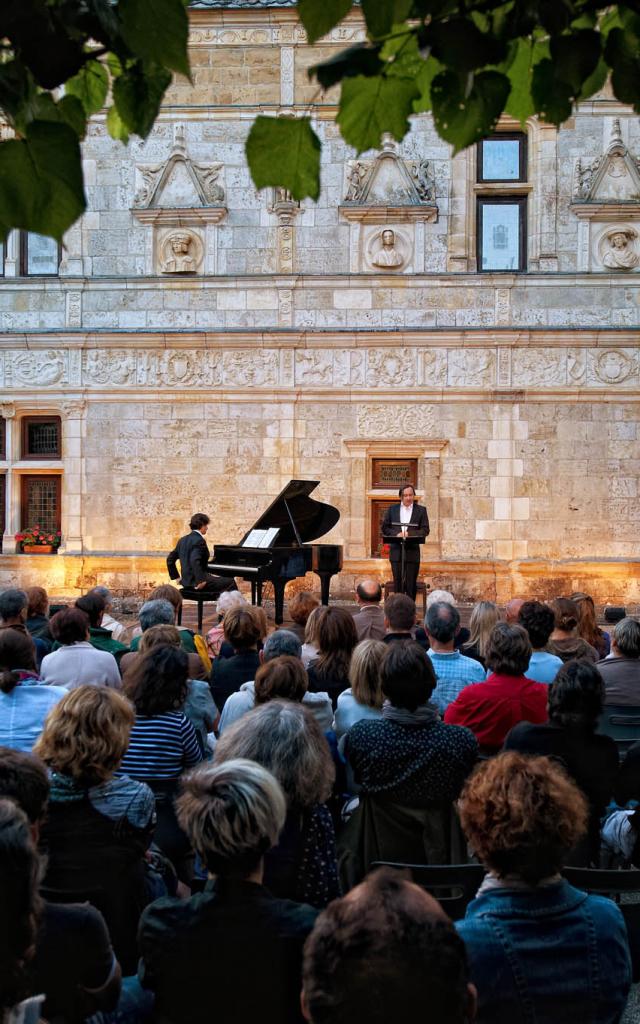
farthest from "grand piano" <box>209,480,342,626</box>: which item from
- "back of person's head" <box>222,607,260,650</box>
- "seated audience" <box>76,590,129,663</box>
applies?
"back of person's head" <box>222,607,260,650</box>

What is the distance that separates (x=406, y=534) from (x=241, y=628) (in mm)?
6323

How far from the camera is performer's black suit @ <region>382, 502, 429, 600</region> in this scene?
1167 cm

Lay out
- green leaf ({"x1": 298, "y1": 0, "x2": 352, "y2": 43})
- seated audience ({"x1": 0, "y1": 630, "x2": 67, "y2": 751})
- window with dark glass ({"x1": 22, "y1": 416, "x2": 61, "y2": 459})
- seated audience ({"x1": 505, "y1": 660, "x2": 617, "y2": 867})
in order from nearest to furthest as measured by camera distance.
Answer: green leaf ({"x1": 298, "y1": 0, "x2": 352, "y2": 43}) → seated audience ({"x1": 505, "y1": 660, "x2": 617, "y2": 867}) → seated audience ({"x1": 0, "y1": 630, "x2": 67, "y2": 751}) → window with dark glass ({"x1": 22, "y1": 416, "x2": 61, "y2": 459})

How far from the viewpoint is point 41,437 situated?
585 inches

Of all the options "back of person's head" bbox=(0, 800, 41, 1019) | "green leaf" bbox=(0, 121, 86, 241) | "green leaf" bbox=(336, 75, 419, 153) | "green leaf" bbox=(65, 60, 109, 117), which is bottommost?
"back of person's head" bbox=(0, 800, 41, 1019)

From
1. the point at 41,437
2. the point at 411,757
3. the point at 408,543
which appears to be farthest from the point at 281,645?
the point at 41,437

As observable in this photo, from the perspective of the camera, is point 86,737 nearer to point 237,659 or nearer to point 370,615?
point 237,659

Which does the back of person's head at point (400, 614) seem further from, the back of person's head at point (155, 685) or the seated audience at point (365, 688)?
the back of person's head at point (155, 685)

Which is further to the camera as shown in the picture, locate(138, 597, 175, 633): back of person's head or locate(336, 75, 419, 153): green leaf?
locate(138, 597, 175, 633): back of person's head

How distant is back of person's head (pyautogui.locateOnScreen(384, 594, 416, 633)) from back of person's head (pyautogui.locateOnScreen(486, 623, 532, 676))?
1.63 metres

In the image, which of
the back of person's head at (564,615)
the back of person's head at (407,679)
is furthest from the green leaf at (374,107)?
the back of person's head at (564,615)

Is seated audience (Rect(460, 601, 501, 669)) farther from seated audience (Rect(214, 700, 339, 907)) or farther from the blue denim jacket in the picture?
the blue denim jacket

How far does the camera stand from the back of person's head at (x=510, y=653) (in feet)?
14.5

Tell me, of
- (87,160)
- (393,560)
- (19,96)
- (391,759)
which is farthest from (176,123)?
(19,96)
